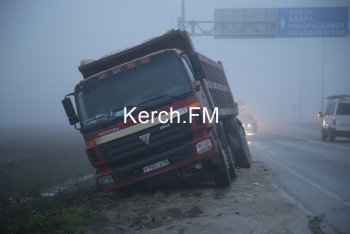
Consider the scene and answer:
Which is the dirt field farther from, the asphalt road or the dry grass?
the dry grass

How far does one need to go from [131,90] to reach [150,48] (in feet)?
5.33

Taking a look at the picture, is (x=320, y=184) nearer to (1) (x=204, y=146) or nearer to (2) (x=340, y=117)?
(1) (x=204, y=146)

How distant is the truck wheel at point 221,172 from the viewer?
366 inches

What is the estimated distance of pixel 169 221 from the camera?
7.10 metres

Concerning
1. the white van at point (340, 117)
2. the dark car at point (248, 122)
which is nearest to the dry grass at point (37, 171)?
the white van at point (340, 117)

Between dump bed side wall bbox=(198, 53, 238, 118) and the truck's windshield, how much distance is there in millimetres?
1564

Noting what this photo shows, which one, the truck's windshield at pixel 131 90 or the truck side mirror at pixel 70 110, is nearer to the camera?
the truck's windshield at pixel 131 90

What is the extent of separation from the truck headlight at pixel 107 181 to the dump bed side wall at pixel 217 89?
288 centimetres

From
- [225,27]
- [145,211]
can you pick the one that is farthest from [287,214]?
[225,27]

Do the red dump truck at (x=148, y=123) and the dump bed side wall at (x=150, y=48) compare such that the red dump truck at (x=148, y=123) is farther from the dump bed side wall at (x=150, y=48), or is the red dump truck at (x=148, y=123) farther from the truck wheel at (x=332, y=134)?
the truck wheel at (x=332, y=134)

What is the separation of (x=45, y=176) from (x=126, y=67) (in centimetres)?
1155

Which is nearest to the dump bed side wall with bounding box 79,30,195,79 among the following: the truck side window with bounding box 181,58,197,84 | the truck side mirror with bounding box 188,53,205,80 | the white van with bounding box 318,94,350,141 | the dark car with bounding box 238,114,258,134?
the truck side window with bounding box 181,58,197,84

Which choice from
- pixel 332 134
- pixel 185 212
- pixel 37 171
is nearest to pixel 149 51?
pixel 185 212

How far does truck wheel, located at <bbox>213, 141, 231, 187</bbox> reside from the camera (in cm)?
930
